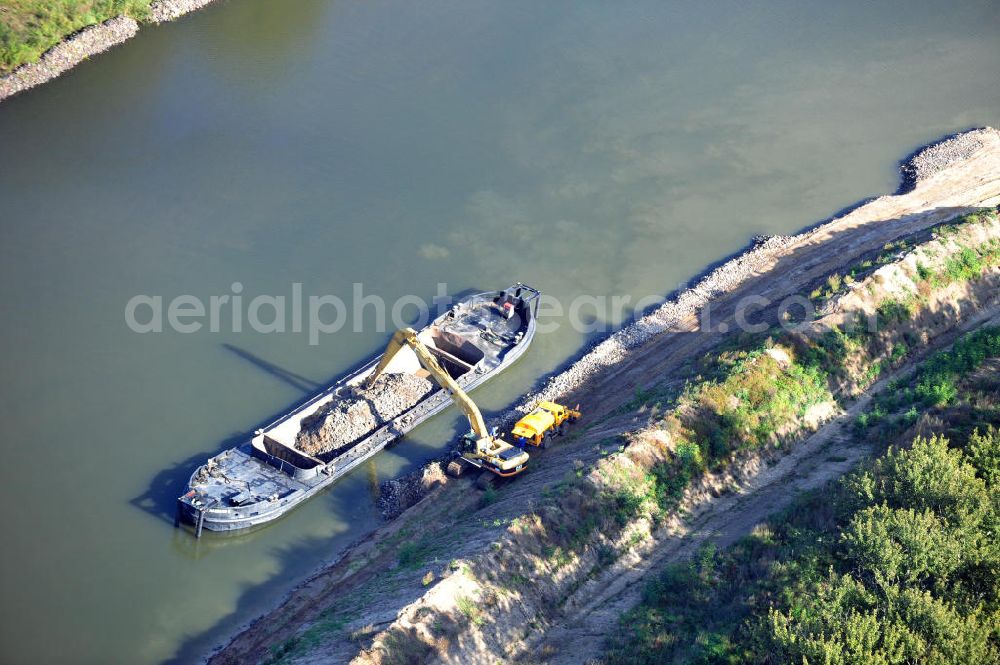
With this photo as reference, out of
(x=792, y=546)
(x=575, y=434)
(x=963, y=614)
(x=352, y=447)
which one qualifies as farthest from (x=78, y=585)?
(x=963, y=614)

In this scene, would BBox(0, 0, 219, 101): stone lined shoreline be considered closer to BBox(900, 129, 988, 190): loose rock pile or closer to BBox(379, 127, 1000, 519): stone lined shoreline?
BBox(379, 127, 1000, 519): stone lined shoreline

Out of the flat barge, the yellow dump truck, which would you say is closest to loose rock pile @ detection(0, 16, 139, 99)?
the flat barge

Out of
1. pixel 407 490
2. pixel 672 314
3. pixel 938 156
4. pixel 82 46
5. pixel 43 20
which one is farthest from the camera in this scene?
Result: pixel 82 46

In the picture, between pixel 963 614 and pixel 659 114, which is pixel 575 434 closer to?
pixel 963 614

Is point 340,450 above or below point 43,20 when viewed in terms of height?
below

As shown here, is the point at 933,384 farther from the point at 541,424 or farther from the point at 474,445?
the point at 474,445

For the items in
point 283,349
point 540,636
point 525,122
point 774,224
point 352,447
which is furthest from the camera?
point 525,122

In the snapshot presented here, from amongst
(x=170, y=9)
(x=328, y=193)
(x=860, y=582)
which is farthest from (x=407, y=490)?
(x=170, y=9)
